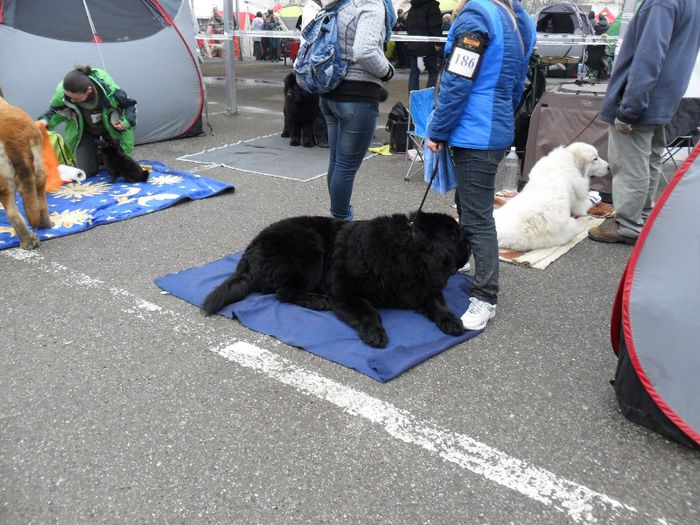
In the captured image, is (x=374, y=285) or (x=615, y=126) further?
(x=615, y=126)

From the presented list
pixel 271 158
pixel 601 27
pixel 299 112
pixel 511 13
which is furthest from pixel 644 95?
pixel 601 27

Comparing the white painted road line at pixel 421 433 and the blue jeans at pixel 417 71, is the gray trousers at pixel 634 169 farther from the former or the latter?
the blue jeans at pixel 417 71

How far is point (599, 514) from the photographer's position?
1.89 metres

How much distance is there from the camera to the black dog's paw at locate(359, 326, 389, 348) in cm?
289

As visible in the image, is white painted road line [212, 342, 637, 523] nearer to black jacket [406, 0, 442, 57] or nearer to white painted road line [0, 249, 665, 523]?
white painted road line [0, 249, 665, 523]

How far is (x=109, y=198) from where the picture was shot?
546 cm

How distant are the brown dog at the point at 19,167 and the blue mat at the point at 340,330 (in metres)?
1.47

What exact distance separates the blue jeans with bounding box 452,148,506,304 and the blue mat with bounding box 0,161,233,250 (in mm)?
3259

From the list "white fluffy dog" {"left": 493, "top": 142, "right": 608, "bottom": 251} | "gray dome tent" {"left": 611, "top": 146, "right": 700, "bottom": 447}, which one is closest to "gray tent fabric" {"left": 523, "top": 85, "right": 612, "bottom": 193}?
"white fluffy dog" {"left": 493, "top": 142, "right": 608, "bottom": 251}

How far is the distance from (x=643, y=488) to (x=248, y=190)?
4741 mm

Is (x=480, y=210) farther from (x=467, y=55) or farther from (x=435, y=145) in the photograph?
(x=467, y=55)

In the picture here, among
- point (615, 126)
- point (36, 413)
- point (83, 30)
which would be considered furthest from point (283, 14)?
point (36, 413)

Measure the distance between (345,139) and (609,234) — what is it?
245 cm

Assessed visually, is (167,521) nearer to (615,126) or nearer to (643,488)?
(643,488)
